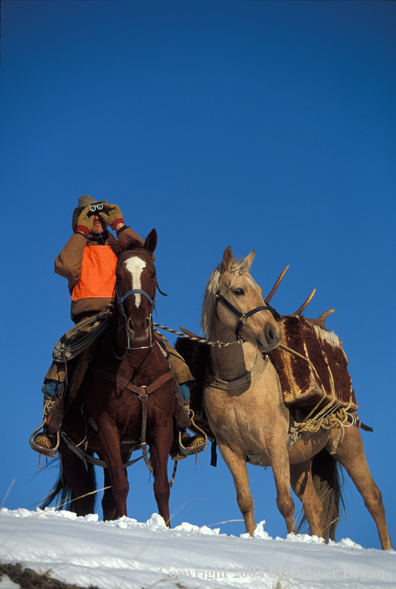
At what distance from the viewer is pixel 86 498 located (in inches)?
277

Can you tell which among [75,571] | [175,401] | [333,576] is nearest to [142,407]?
[175,401]

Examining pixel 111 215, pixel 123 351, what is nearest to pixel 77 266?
pixel 111 215

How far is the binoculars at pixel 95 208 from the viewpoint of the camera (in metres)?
6.61

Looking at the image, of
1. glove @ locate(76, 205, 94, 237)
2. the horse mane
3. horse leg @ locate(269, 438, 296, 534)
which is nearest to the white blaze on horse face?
glove @ locate(76, 205, 94, 237)

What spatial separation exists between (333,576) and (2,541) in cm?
152

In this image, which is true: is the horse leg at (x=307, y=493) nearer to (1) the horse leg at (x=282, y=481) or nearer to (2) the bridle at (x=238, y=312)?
(1) the horse leg at (x=282, y=481)

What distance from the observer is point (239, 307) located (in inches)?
253

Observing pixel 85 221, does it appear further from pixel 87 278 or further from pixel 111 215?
pixel 87 278

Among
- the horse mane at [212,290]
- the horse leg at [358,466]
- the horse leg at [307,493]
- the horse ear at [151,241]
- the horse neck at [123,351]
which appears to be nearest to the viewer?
the horse neck at [123,351]

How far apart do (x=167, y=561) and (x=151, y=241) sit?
3.60m

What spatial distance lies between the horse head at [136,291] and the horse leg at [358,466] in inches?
165

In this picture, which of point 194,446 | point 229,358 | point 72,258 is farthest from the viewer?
point 229,358

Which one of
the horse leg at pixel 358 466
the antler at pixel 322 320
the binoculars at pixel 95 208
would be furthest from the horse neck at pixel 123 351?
the horse leg at pixel 358 466

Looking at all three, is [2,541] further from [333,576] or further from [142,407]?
[142,407]
